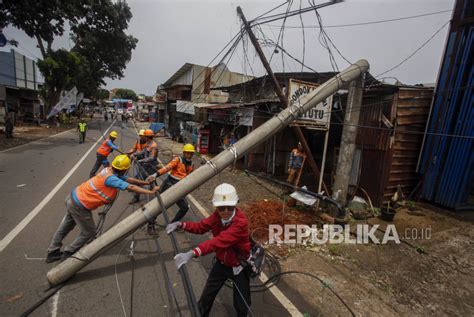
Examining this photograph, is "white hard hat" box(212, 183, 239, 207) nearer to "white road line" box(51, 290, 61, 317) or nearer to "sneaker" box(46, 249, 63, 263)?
"white road line" box(51, 290, 61, 317)

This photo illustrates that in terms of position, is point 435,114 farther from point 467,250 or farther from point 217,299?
point 217,299

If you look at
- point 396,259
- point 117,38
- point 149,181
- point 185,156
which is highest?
point 117,38

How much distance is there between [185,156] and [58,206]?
373cm

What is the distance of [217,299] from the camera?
337 cm

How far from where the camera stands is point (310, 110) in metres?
7.19

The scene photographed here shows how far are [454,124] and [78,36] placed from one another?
34851 millimetres

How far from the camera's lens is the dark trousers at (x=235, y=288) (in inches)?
A: 106

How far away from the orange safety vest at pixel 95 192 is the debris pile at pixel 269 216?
327 centimetres


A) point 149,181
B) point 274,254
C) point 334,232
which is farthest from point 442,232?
point 149,181

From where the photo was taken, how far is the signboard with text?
23.2 feet

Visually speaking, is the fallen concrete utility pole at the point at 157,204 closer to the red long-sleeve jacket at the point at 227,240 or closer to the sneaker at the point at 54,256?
the sneaker at the point at 54,256

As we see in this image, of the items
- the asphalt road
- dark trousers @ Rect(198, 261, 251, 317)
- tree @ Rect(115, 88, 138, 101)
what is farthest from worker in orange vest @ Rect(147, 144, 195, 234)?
tree @ Rect(115, 88, 138, 101)

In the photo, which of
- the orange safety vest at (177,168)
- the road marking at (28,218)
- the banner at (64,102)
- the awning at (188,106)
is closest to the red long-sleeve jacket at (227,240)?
the orange safety vest at (177,168)

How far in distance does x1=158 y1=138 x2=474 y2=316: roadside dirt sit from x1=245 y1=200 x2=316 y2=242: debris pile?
39 millimetres
